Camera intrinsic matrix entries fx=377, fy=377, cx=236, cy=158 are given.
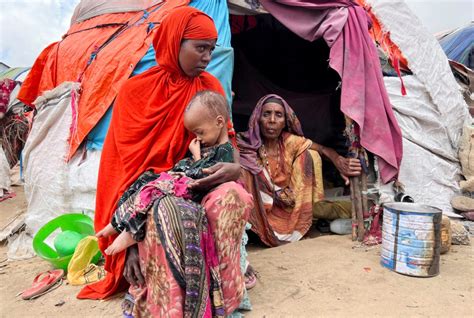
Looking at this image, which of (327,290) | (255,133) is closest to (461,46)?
(255,133)

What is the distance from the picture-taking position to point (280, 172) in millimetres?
3281

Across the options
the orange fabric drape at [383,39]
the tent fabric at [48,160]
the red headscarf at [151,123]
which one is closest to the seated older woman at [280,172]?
the red headscarf at [151,123]

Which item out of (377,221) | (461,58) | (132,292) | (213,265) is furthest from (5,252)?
(461,58)

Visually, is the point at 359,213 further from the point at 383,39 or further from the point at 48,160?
the point at 48,160

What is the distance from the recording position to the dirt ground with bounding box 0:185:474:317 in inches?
79.1

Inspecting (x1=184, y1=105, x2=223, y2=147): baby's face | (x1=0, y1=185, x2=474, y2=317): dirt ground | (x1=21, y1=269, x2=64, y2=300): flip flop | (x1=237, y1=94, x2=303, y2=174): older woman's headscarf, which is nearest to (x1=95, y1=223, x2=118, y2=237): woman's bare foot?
(x1=0, y1=185, x2=474, y2=317): dirt ground

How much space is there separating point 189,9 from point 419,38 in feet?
9.11

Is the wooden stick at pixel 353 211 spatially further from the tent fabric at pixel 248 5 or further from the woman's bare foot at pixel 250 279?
the tent fabric at pixel 248 5

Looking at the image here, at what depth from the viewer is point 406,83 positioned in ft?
12.3

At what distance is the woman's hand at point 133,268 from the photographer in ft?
6.11

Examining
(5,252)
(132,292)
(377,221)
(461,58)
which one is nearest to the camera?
(132,292)

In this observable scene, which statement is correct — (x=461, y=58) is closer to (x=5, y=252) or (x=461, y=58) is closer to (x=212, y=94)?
(x=212, y=94)

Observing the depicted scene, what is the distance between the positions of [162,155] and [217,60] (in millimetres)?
1224

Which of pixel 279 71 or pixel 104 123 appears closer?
pixel 104 123
